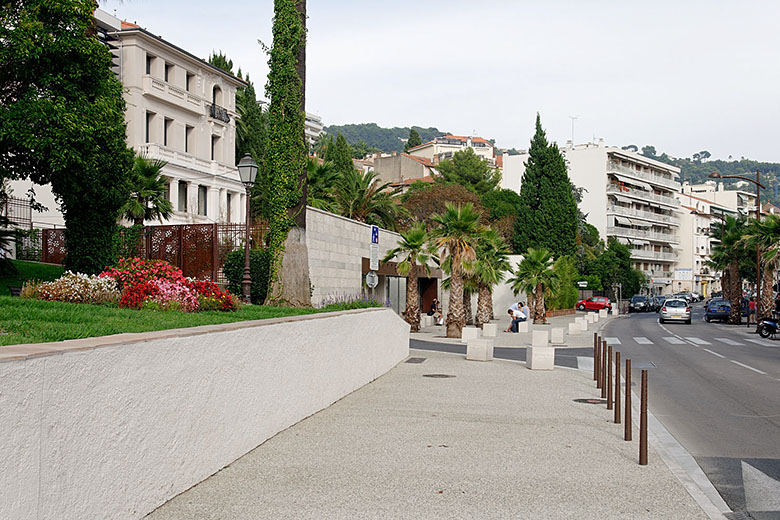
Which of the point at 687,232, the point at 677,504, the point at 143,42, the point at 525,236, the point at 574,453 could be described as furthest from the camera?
the point at 687,232

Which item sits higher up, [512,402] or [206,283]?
[206,283]

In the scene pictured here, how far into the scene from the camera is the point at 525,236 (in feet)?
222

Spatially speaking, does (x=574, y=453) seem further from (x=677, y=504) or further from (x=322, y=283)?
(x=322, y=283)

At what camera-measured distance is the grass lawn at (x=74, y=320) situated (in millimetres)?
6477

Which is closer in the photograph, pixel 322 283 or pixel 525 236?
pixel 322 283

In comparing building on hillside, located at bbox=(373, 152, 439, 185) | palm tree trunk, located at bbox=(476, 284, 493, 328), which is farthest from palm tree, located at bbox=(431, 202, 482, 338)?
building on hillside, located at bbox=(373, 152, 439, 185)

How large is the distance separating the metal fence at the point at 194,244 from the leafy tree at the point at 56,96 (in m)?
6.22

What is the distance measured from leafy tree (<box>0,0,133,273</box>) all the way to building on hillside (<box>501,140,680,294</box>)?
82.1 metres

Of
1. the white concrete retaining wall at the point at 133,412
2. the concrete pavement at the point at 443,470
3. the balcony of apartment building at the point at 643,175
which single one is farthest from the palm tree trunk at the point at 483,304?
the balcony of apartment building at the point at 643,175

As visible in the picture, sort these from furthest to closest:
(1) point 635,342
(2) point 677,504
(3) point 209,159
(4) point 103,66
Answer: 1. (3) point 209,159
2. (1) point 635,342
3. (4) point 103,66
4. (2) point 677,504

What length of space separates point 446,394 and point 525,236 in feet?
184

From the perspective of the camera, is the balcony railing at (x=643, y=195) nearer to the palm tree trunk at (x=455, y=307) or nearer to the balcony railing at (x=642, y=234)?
the balcony railing at (x=642, y=234)

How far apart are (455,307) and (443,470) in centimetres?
2235

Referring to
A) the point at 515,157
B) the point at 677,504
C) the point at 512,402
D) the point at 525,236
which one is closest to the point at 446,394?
the point at 512,402
